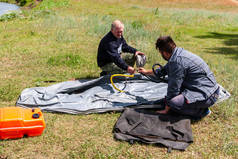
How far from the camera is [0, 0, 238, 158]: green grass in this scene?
325 centimetres

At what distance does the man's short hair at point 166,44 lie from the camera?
3.51m

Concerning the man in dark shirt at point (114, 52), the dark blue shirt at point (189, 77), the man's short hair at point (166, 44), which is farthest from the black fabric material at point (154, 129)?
the man in dark shirt at point (114, 52)

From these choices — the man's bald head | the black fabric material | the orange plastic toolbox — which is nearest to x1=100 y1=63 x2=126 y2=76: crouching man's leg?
the man's bald head

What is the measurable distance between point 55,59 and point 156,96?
138 inches

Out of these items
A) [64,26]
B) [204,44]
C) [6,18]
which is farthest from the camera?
[6,18]

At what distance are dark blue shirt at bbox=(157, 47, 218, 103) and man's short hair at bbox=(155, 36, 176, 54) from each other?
8cm

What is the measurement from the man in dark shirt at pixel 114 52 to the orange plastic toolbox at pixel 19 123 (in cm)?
191

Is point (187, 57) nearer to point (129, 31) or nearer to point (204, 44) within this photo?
point (129, 31)

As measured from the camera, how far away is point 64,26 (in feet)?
37.6

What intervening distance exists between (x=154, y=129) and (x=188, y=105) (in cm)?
62

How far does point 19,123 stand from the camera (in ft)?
10.7

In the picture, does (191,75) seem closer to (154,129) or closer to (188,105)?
(188,105)

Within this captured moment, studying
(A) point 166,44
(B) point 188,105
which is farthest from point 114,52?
(B) point 188,105

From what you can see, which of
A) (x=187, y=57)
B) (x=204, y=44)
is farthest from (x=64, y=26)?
(x=187, y=57)
